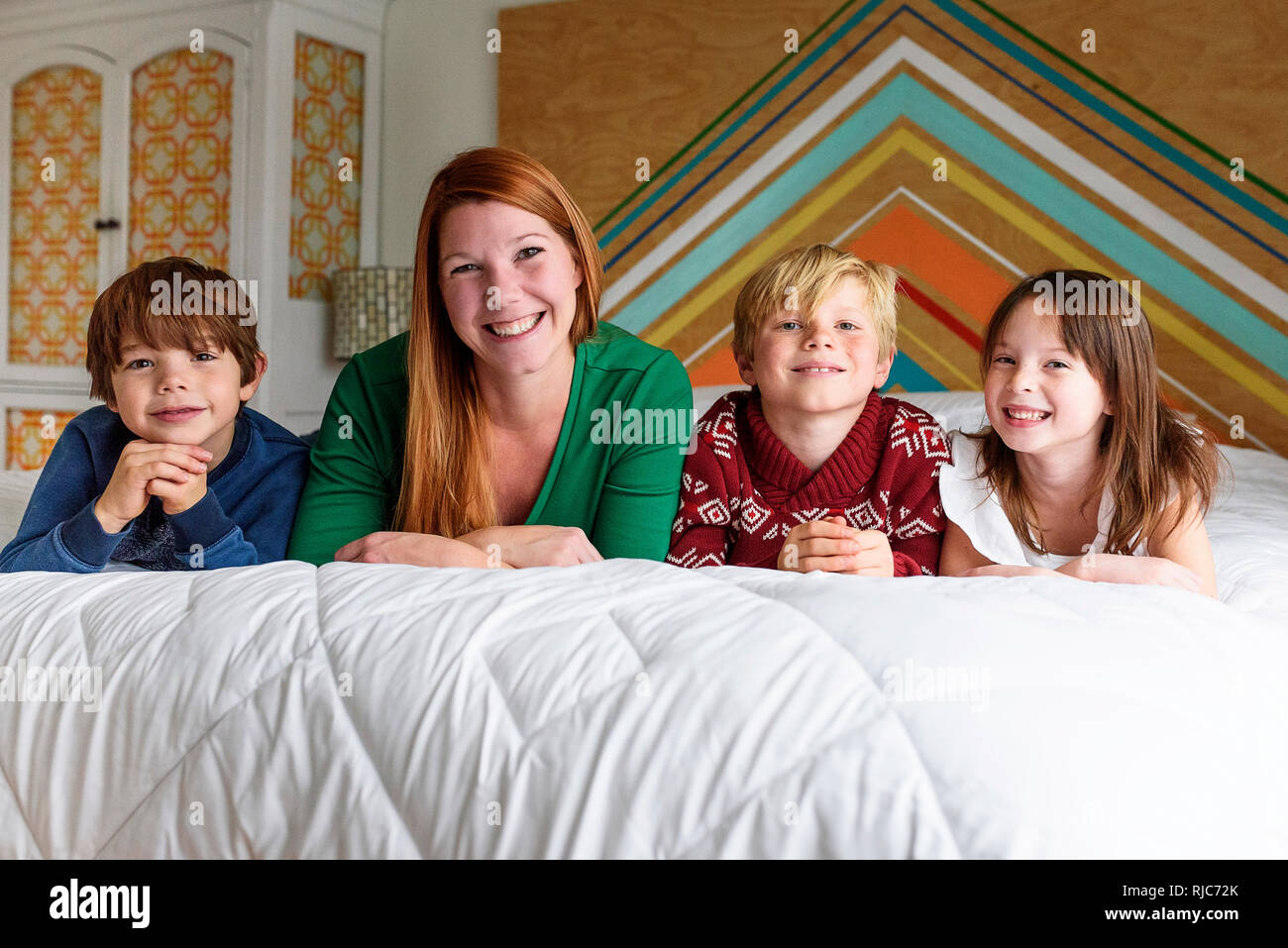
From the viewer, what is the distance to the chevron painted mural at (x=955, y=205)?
2.54m

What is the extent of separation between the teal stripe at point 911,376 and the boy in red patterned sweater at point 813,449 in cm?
155

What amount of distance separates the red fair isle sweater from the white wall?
2402 millimetres

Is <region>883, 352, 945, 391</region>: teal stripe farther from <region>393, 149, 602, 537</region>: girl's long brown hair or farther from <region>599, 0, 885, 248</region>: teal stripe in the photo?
<region>393, 149, 602, 537</region>: girl's long brown hair

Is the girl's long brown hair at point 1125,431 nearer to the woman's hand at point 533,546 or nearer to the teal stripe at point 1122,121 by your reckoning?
the woman's hand at point 533,546

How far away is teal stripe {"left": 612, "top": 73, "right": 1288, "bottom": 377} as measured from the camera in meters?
2.54

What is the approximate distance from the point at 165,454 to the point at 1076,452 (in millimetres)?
960

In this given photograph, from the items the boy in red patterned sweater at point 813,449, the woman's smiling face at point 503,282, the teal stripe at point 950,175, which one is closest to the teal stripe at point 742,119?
the teal stripe at point 950,175

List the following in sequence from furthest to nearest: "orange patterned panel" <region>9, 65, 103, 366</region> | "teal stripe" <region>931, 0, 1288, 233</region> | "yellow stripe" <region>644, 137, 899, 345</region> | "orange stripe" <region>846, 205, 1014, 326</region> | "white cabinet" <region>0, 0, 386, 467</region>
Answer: "orange patterned panel" <region>9, 65, 103, 366</region>
"white cabinet" <region>0, 0, 386, 467</region>
"yellow stripe" <region>644, 137, 899, 345</region>
"orange stripe" <region>846, 205, 1014, 326</region>
"teal stripe" <region>931, 0, 1288, 233</region>

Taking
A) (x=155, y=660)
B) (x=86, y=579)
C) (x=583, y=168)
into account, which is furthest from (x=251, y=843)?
(x=583, y=168)

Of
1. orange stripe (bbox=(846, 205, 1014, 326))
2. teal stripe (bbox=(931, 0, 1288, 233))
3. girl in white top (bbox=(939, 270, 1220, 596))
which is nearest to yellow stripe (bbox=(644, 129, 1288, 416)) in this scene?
orange stripe (bbox=(846, 205, 1014, 326))

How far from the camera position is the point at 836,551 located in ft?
3.47

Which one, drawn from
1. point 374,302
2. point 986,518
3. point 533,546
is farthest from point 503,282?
point 374,302

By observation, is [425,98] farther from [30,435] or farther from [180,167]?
[30,435]
